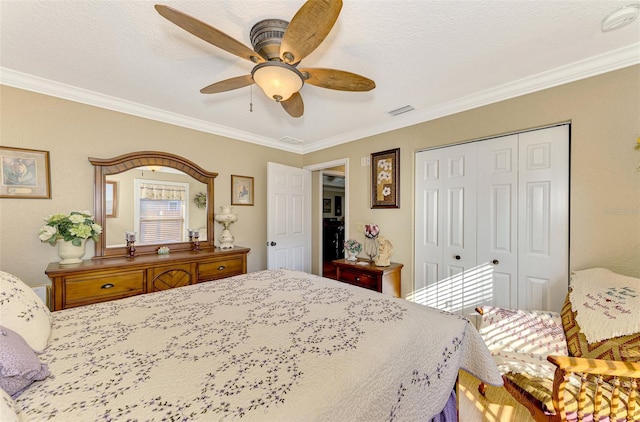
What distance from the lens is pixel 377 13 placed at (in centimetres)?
140

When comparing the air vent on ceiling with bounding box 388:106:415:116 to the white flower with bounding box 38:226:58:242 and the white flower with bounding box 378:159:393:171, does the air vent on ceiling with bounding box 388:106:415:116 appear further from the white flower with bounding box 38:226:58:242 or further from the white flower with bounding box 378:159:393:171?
the white flower with bounding box 38:226:58:242

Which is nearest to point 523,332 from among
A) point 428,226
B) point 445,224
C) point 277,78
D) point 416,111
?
point 445,224

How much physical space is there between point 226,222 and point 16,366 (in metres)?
2.49

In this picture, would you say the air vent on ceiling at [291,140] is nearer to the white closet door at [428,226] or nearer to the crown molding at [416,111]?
the crown molding at [416,111]

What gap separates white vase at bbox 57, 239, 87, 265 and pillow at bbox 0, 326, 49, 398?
1.77m

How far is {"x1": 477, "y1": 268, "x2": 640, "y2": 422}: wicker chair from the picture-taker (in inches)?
43.1

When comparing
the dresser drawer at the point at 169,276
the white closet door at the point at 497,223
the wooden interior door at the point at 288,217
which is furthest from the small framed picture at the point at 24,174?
the white closet door at the point at 497,223

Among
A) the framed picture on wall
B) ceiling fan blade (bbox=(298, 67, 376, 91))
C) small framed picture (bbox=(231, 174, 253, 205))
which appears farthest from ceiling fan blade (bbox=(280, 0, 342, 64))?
the framed picture on wall

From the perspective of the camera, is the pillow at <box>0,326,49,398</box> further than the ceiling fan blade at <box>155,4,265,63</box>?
No

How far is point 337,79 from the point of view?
5.12ft

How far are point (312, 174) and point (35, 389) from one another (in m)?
3.92

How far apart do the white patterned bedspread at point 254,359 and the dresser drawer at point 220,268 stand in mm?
1181

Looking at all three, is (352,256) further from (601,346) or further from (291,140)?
(601,346)

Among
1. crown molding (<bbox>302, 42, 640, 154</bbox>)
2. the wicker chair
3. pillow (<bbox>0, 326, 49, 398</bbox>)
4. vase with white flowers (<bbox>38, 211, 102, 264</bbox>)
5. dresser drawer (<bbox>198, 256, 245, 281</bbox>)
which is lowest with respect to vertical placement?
the wicker chair
